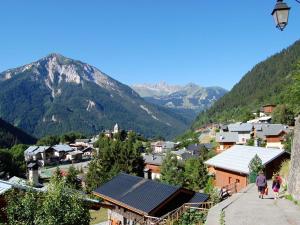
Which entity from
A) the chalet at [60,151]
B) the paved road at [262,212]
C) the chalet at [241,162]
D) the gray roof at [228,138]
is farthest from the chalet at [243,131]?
the paved road at [262,212]

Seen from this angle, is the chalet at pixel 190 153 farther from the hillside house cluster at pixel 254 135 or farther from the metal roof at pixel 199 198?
the metal roof at pixel 199 198

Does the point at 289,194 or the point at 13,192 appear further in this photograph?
the point at 289,194

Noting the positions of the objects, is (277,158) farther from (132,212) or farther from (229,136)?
(229,136)

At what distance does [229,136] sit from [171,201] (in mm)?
75687

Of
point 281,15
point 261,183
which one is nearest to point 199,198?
point 261,183

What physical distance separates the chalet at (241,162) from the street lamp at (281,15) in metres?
26.3

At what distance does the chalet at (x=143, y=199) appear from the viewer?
27.5 m

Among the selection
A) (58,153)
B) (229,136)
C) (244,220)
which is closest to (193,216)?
(244,220)

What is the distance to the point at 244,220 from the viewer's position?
17.8 metres

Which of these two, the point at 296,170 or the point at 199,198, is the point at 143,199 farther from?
the point at 296,170

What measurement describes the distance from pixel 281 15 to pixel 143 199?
20.2 metres

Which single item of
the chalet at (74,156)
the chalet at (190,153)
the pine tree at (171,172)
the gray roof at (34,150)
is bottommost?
the chalet at (74,156)

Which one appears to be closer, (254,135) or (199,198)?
(199,198)

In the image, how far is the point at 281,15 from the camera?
10820mm
